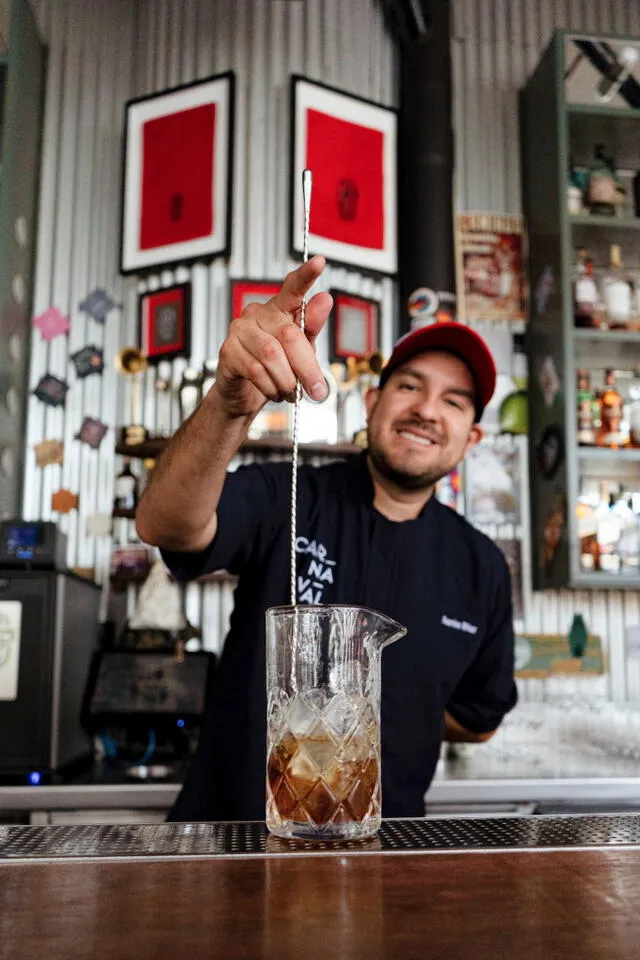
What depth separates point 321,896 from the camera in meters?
0.58

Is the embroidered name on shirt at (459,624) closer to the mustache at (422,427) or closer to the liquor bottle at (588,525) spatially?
the mustache at (422,427)

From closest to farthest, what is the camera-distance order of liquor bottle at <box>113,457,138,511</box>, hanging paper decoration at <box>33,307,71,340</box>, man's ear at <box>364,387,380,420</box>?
1. man's ear at <box>364,387,380,420</box>
2. liquor bottle at <box>113,457,138,511</box>
3. hanging paper decoration at <box>33,307,71,340</box>

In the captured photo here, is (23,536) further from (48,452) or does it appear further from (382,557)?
(382,557)

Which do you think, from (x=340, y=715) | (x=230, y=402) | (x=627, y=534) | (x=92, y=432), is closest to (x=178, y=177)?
(x=92, y=432)

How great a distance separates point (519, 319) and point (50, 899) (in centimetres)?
298

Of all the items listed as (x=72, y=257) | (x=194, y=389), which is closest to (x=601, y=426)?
(x=194, y=389)

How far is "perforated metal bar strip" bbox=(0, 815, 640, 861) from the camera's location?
0.73 m

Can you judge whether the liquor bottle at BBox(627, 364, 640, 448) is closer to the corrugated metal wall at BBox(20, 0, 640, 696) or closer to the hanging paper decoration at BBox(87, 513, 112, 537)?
the corrugated metal wall at BBox(20, 0, 640, 696)

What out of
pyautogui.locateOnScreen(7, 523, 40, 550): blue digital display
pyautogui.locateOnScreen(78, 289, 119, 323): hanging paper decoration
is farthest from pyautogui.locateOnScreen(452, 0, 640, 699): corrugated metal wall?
pyautogui.locateOnScreen(7, 523, 40, 550): blue digital display

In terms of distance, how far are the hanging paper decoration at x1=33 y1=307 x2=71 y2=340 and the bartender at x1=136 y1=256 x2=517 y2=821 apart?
1603 millimetres

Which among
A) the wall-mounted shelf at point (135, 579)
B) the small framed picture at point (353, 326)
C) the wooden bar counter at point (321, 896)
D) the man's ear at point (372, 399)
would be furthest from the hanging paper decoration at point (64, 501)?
the wooden bar counter at point (321, 896)

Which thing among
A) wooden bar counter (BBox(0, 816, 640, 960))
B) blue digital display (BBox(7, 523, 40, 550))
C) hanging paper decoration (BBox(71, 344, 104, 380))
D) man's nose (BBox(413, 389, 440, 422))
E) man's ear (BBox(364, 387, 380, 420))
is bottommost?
wooden bar counter (BBox(0, 816, 640, 960))

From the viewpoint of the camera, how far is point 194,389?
116 inches

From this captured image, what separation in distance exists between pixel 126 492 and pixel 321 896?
8.07 feet
